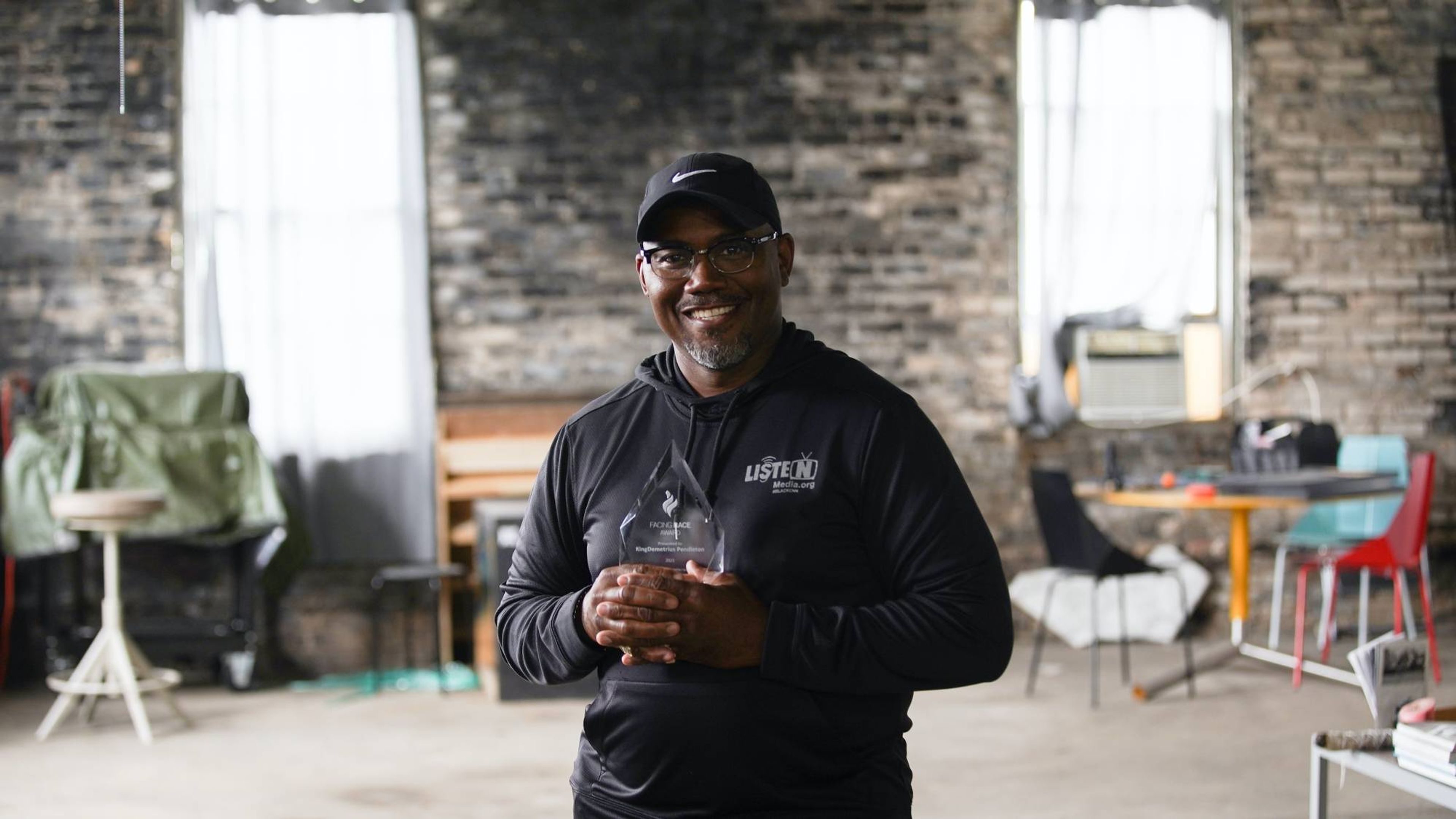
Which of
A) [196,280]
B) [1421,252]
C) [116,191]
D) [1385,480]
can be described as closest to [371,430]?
[196,280]

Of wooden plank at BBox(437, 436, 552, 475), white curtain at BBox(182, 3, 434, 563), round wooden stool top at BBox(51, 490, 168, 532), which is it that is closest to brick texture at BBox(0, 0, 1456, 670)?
white curtain at BBox(182, 3, 434, 563)

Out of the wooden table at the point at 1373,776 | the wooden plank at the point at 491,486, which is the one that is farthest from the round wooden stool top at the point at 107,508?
the wooden table at the point at 1373,776

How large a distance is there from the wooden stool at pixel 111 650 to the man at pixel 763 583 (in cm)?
345

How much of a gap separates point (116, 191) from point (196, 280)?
1.66 ft

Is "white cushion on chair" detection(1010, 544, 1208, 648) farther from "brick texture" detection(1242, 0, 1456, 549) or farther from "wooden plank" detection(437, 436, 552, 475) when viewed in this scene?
"wooden plank" detection(437, 436, 552, 475)

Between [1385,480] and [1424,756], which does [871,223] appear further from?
[1424,756]

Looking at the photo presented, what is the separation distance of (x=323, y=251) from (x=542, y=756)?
8.97 feet

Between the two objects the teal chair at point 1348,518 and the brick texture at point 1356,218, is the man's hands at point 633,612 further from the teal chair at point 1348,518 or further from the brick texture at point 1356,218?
the brick texture at point 1356,218

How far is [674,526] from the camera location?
1479 millimetres

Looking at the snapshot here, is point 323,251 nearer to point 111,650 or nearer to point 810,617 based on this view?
point 111,650

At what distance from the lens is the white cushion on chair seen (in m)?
5.99

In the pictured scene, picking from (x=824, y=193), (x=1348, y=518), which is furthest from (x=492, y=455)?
(x=1348, y=518)

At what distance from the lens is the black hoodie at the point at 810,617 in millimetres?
1448

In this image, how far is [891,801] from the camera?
1484mm
